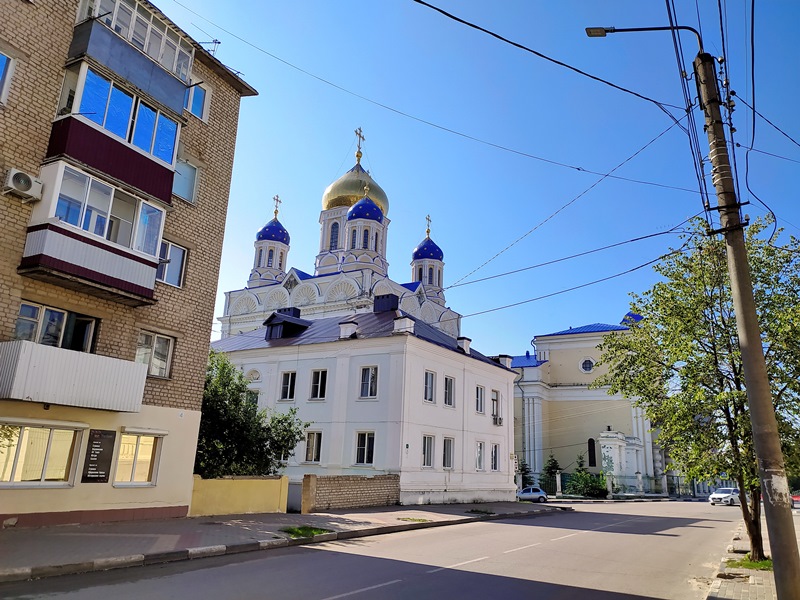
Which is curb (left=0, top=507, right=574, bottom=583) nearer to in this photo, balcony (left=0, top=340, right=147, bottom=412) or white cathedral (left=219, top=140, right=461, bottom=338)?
balcony (left=0, top=340, right=147, bottom=412)

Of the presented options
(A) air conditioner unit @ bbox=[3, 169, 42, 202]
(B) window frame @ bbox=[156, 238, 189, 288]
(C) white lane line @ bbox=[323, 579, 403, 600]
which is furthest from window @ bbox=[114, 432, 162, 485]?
(C) white lane line @ bbox=[323, 579, 403, 600]

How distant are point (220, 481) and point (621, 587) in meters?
11.5

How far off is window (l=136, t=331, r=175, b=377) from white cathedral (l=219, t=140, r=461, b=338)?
32.8 metres

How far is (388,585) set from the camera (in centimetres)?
839

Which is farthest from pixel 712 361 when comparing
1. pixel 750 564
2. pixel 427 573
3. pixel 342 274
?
pixel 342 274

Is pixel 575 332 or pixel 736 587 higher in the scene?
pixel 575 332

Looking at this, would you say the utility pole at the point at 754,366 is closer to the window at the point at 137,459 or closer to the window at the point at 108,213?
the window at the point at 108,213

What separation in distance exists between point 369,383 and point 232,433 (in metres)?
8.02

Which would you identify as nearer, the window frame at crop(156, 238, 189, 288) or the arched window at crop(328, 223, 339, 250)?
the window frame at crop(156, 238, 189, 288)

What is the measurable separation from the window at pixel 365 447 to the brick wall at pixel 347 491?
2.13 metres

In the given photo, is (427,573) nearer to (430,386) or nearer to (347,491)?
(347,491)

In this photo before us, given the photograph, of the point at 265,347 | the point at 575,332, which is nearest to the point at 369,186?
the point at 575,332

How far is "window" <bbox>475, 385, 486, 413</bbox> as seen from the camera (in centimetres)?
3068

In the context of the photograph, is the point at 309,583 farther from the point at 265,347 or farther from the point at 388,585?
the point at 265,347
